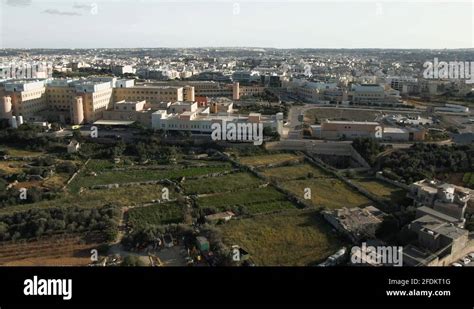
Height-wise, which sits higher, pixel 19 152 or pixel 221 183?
pixel 19 152

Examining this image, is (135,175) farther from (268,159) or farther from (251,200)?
(268,159)

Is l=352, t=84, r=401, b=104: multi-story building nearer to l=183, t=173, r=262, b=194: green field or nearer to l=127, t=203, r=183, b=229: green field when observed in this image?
l=183, t=173, r=262, b=194: green field

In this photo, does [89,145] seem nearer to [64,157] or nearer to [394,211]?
[64,157]

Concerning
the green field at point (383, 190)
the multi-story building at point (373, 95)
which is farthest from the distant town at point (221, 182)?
the multi-story building at point (373, 95)

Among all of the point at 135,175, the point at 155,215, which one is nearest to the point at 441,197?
the point at 155,215

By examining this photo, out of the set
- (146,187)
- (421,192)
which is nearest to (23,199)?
(146,187)
